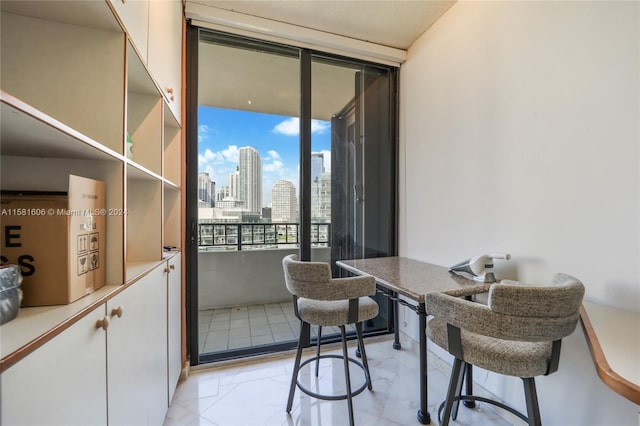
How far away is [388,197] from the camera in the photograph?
107 inches

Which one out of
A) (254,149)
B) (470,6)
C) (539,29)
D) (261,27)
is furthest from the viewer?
(254,149)

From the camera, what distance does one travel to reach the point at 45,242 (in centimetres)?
75

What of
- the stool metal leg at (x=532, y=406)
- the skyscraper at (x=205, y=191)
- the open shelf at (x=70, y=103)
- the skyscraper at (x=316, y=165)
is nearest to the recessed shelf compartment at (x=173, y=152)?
the skyscraper at (x=205, y=191)

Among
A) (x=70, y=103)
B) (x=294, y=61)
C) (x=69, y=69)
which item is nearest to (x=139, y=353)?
(x=70, y=103)

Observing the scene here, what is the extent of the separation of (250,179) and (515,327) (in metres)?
2.13

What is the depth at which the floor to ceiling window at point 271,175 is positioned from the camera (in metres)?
2.27

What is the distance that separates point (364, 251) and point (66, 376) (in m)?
2.34

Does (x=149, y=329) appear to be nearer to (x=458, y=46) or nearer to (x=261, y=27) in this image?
(x=261, y=27)

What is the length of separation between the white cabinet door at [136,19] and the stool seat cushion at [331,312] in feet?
4.77

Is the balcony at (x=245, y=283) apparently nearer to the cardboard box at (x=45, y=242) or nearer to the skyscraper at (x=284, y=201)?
the skyscraper at (x=284, y=201)

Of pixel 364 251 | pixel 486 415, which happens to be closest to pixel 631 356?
pixel 486 415

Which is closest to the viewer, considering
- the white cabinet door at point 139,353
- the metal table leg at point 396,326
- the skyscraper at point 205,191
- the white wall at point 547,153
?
the white cabinet door at point 139,353

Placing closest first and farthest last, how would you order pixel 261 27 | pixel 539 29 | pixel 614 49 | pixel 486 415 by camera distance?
1. pixel 614 49
2. pixel 539 29
3. pixel 486 415
4. pixel 261 27

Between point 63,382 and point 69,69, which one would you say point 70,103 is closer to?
point 69,69
